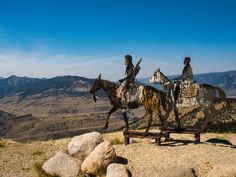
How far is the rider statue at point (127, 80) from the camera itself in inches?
786

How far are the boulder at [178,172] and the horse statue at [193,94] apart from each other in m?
4.74

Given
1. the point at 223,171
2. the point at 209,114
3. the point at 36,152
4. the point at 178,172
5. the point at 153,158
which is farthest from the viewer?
the point at 36,152

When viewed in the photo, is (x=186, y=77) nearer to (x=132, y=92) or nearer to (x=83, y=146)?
(x=132, y=92)

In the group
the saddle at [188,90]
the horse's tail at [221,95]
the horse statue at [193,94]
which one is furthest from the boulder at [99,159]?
the horse's tail at [221,95]

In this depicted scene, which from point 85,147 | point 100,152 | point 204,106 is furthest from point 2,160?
point 204,106

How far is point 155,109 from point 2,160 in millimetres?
8587

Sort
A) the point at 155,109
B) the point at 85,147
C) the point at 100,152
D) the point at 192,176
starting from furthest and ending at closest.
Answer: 1. the point at 155,109
2. the point at 85,147
3. the point at 100,152
4. the point at 192,176

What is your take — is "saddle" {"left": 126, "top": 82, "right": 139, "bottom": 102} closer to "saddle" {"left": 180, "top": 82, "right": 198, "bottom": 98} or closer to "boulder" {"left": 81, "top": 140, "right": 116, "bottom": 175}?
"saddle" {"left": 180, "top": 82, "right": 198, "bottom": 98}

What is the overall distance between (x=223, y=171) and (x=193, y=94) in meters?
4.99

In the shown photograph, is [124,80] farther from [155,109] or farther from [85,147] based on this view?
[85,147]

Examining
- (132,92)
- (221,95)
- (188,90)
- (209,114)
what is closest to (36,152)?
(132,92)

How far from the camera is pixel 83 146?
18.6 meters

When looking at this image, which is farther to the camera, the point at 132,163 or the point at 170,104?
the point at 170,104

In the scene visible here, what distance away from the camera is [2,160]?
1923 cm
